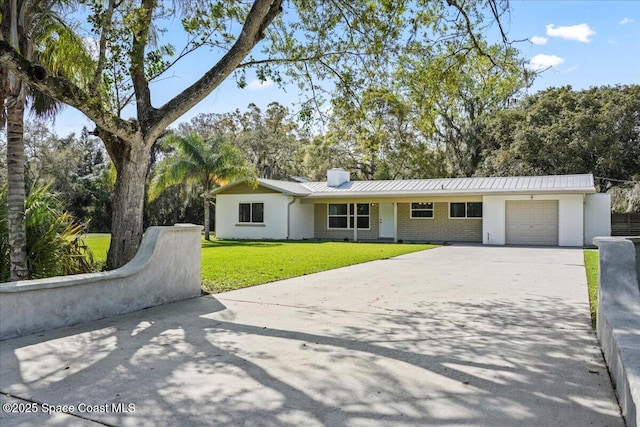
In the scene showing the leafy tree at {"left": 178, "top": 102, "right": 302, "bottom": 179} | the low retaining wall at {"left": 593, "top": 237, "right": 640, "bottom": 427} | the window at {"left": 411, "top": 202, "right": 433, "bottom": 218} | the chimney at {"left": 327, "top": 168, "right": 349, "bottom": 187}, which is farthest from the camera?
the leafy tree at {"left": 178, "top": 102, "right": 302, "bottom": 179}

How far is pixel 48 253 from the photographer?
6.73m

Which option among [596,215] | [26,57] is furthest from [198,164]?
[596,215]

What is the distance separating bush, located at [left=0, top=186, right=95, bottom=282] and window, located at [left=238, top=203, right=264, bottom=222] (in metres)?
17.2

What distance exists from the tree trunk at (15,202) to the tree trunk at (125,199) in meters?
1.31

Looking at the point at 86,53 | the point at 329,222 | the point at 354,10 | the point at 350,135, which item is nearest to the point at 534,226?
the point at 329,222

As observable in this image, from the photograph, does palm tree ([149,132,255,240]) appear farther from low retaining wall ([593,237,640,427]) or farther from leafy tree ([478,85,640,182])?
low retaining wall ([593,237,640,427])

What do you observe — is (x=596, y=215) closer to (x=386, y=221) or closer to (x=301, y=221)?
(x=386, y=221)

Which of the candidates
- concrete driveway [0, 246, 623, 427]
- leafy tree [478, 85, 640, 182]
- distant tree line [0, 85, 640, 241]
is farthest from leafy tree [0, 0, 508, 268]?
leafy tree [478, 85, 640, 182]

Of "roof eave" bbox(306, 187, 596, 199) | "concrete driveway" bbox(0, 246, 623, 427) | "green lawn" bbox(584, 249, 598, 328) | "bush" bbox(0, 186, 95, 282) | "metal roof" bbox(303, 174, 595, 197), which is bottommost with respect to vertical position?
"concrete driveway" bbox(0, 246, 623, 427)

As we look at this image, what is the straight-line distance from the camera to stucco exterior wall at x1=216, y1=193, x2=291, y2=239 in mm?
23983

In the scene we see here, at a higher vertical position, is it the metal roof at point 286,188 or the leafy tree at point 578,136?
the leafy tree at point 578,136

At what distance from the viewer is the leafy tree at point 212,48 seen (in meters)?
7.23

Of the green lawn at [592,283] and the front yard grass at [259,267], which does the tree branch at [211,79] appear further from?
the green lawn at [592,283]

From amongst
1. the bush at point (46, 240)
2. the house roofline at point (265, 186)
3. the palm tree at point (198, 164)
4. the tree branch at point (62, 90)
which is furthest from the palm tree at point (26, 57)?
the house roofline at point (265, 186)
